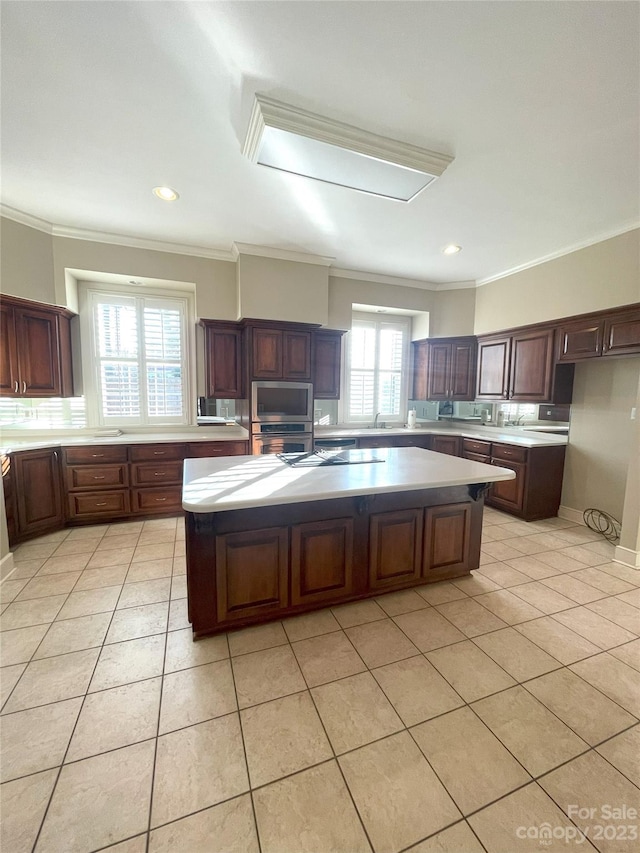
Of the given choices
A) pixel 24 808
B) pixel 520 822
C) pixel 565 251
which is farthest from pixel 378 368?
pixel 24 808

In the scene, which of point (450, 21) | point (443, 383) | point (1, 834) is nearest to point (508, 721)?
point (1, 834)

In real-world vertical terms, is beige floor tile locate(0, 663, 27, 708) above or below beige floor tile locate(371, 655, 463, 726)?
below

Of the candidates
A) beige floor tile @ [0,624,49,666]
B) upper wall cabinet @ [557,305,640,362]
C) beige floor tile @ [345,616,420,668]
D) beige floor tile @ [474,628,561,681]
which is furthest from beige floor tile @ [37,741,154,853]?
upper wall cabinet @ [557,305,640,362]

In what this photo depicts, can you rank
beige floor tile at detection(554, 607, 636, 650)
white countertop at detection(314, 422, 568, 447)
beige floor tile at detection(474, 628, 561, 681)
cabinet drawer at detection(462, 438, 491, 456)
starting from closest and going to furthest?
beige floor tile at detection(474, 628, 561, 681) < beige floor tile at detection(554, 607, 636, 650) < white countertop at detection(314, 422, 568, 447) < cabinet drawer at detection(462, 438, 491, 456)

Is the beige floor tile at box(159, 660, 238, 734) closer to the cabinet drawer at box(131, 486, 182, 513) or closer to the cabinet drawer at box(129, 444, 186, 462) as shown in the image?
the cabinet drawer at box(131, 486, 182, 513)

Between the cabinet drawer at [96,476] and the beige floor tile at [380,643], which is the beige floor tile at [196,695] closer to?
the beige floor tile at [380,643]

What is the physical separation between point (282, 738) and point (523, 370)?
411 centimetres

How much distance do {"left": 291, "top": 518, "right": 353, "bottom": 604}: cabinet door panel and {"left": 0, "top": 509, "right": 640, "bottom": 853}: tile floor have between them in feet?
0.55

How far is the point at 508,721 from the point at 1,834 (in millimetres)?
1878

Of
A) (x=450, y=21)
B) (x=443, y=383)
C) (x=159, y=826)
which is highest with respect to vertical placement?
(x=450, y=21)

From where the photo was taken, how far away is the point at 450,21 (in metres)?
1.35

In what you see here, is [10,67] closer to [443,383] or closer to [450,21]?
[450,21]

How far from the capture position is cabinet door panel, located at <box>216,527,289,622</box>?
6.14 feet

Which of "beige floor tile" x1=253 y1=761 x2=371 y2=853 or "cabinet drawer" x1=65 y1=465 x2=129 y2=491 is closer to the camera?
"beige floor tile" x1=253 y1=761 x2=371 y2=853
